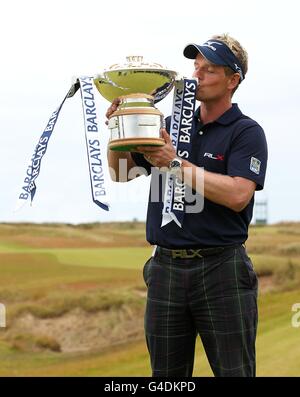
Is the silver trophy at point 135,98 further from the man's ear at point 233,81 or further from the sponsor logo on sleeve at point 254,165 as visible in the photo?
the sponsor logo on sleeve at point 254,165

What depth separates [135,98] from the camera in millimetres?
3480

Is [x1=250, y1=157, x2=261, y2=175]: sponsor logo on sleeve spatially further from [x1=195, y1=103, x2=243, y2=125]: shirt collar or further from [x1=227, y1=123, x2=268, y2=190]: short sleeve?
[x1=195, y1=103, x2=243, y2=125]: shirt collar

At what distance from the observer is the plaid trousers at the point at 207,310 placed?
3602 millimetres

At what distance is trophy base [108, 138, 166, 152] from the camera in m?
3.36

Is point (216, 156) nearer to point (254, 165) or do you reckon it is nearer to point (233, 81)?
point (254, 165)

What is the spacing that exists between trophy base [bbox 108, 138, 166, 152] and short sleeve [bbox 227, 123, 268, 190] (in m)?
0.39

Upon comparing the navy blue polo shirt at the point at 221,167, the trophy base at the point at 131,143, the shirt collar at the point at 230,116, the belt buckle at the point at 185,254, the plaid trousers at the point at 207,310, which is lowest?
the plaid trousers at the point at 207,310

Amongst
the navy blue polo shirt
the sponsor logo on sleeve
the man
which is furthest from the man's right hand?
the sponsor logo on sleeve

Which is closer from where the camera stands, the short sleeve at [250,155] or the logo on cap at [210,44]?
the short sleeve at [250,155]

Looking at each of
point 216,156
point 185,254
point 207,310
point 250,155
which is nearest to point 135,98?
point 216,156

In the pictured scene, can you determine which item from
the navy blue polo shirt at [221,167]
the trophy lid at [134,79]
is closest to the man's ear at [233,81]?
the navy blue polo shirt at [221,167]

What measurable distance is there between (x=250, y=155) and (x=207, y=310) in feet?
2.56

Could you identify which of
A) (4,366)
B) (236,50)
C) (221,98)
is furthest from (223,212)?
(4,366)

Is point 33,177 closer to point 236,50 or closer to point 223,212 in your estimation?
point 223,212
